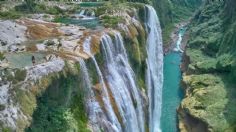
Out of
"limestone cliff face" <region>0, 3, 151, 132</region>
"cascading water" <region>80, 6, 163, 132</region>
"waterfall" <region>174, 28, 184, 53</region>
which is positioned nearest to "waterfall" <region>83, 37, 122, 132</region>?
"cascading water" <region>80, 6, 163, 132</region>

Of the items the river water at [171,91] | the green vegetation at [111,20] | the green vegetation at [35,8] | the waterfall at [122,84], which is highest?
the green vegetation at [111,20]

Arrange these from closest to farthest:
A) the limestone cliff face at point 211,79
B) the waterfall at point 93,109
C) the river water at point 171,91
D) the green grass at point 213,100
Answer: the waterfall at point 93,109 < the green grass at point 213,100 < the limestone cliff face at point 211,79 < the river water at point 171,91

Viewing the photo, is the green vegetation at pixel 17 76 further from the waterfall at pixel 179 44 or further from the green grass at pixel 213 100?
the waterfall at pixel 179 44

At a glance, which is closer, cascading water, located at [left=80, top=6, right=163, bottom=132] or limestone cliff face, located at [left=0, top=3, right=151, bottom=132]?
limestone cliff face, located at [left=0, top=3, right=151, bottom=132]

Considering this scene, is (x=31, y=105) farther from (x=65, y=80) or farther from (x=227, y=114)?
(x=227, y=114)

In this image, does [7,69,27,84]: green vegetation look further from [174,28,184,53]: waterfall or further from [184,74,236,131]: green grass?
[174,28,184,53]: waterfall

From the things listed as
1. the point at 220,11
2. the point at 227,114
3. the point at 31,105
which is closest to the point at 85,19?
the point at 227,114

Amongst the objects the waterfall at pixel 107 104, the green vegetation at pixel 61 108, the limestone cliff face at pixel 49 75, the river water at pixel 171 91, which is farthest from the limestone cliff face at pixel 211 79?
the green vegetation at pixel 61 108
